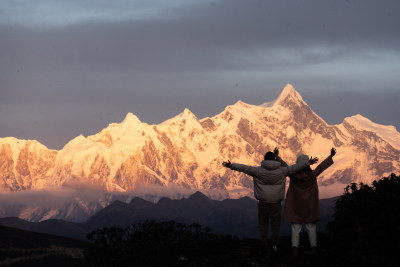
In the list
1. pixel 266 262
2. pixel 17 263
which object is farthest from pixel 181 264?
pixel 17 263

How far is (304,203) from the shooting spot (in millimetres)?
26703

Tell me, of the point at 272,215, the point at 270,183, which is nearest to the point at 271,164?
the point at 270,183

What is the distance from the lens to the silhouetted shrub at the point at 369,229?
22.5 metres

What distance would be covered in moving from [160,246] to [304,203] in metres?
6.49

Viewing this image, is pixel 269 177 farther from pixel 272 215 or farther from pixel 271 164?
pixel 272 215

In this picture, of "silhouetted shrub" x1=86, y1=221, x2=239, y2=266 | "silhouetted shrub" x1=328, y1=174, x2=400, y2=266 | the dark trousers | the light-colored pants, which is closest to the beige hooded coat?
the light-colored pants

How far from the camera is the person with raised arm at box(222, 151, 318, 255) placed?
87.8ft

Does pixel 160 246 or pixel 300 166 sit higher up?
pixel 300 166

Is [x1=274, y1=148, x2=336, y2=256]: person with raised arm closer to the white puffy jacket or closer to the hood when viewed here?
the white puffy jacket

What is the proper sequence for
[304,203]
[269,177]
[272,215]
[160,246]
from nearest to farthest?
[304,203] < [269,177] < [272,215] < [160,246]

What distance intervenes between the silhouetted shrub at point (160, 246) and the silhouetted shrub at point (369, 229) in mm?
5004

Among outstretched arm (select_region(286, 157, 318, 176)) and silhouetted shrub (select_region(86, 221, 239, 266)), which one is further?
silhouetted shrub (select_region(86, 221, 239, 266))

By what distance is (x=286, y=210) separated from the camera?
1054 inches

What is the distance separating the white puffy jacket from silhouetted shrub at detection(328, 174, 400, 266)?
2.29 metres
